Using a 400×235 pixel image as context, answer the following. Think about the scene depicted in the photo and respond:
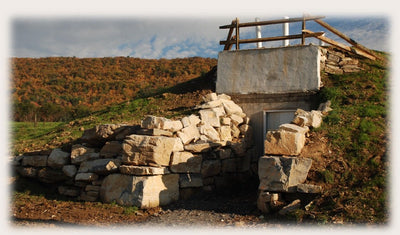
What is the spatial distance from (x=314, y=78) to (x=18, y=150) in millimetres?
9149

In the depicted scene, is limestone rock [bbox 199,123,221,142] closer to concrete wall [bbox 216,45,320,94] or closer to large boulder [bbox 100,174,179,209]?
large boulder [bbox 100,174,179,209]

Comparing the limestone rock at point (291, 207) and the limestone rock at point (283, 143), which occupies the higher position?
the limestone rock at point (283, 143)

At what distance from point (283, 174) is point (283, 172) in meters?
0.04

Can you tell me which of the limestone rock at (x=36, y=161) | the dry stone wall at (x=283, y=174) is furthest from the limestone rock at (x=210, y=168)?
the limestone rock at (x=36, y=161)

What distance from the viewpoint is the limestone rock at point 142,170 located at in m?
8.60

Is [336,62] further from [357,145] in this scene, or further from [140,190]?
[140,190]

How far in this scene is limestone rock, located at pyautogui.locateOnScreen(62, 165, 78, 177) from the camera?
980cm

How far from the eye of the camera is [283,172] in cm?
780

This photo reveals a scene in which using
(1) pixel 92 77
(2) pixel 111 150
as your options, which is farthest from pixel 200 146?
(1) pixel 92 77

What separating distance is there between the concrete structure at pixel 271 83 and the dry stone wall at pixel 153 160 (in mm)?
876

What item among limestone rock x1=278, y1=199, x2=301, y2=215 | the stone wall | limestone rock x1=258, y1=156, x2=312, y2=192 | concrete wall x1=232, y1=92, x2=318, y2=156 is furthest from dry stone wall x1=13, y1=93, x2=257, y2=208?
the stone wall

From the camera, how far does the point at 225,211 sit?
833 cm

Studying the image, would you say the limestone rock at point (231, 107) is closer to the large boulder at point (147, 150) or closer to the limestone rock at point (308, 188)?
the large boulder at point (147, 150)

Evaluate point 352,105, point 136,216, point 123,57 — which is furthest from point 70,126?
point 123,57
